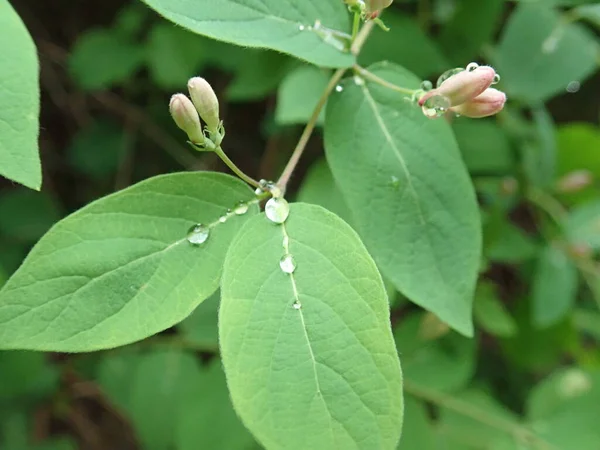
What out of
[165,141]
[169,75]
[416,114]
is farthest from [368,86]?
[165,141]

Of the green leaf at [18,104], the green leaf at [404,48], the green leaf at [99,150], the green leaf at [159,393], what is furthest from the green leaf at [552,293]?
the green leaf at [99,150]

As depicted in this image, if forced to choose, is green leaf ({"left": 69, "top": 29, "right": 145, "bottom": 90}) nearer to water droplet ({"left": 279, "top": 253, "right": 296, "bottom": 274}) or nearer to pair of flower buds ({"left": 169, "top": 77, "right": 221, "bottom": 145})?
pair of flower buds ({"left": 169, "top": 77, "right": 221, "bottom": 145})

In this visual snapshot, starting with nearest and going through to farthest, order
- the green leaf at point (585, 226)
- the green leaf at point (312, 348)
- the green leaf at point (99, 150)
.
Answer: the green leaf at point (312, 348)
the green leaf at point (585, 226)
the green leaf at point (99, 150)

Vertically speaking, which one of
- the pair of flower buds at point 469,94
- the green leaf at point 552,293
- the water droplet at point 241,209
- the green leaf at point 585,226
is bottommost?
the green leaf at point 552,293

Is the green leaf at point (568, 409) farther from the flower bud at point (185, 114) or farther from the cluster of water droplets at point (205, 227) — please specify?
the flower bud at point (185, 114)

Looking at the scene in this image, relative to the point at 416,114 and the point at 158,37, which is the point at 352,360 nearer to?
the point at 416,114

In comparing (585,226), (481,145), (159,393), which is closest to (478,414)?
(585,226)
